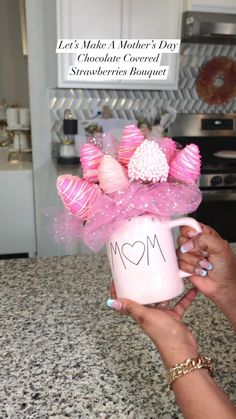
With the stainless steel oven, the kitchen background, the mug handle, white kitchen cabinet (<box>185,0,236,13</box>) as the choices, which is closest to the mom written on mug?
the mug handle

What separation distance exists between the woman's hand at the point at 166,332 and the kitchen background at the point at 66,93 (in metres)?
1.56

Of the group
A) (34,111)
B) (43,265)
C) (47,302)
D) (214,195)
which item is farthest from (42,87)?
(47,302)

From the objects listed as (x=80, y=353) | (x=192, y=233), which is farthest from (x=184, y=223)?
(x=80, y=353)

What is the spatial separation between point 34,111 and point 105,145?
2106mm

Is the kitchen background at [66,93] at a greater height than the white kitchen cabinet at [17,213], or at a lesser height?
greater

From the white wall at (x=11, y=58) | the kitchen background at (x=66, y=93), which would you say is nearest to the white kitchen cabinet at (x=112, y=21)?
the kitchen background at (x=66, y=93)

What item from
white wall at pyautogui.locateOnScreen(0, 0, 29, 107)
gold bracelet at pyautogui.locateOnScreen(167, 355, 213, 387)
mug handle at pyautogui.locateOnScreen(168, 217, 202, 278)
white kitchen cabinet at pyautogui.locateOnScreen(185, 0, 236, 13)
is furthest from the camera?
white wall at pyautogui.locateOnScreen(0, 0, 29, 107)

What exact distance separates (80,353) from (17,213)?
79.4 inches

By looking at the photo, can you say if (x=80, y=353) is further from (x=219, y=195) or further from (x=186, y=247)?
(x=219, y=195)

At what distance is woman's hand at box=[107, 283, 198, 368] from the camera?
50cm

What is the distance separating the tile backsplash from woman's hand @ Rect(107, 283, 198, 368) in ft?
7.47

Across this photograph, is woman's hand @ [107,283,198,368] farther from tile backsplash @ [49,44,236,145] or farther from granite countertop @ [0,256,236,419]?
tile backsplash @ [49,44,236,145]

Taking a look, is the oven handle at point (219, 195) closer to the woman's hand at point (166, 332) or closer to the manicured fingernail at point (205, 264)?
the manicured fingernail at point (205, 264)

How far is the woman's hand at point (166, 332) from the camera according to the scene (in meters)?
0.50
